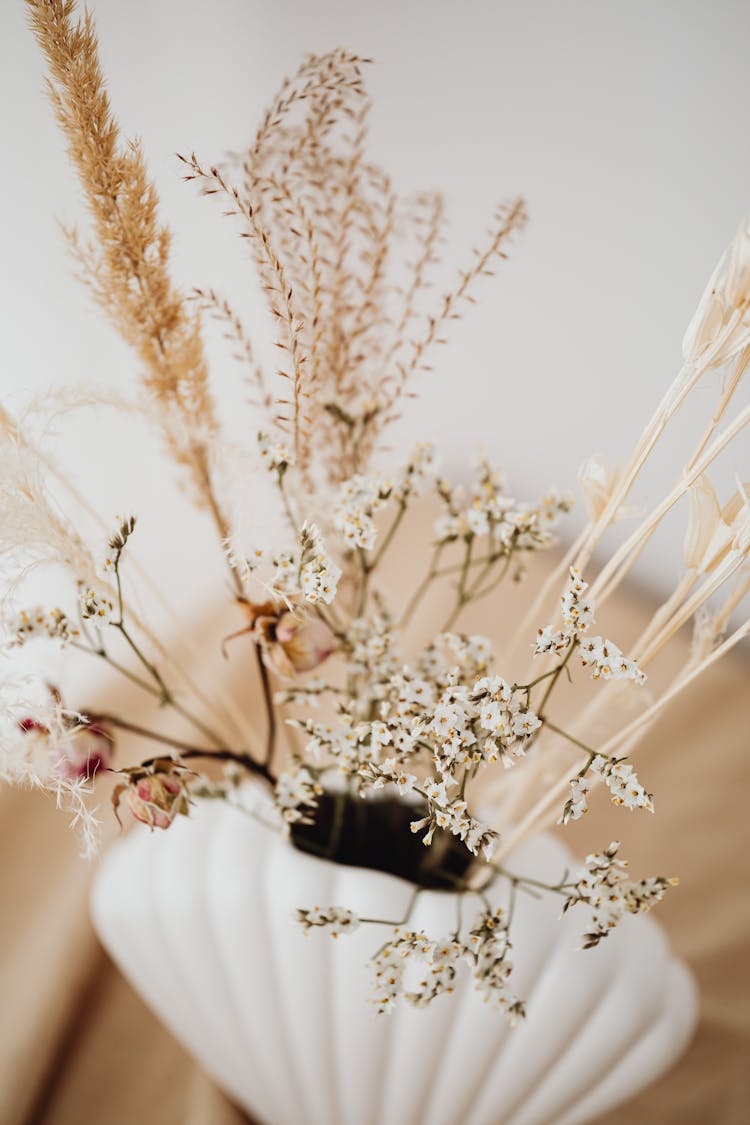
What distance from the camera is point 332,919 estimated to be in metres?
0.37

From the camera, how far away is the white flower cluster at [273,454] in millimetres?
361

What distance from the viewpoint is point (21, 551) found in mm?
353

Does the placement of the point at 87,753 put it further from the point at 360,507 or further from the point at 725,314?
the point at 725,314

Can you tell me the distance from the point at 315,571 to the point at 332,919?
0.54 feet

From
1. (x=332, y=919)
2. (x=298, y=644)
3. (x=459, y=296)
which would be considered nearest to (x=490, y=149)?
(x=459, y=296)

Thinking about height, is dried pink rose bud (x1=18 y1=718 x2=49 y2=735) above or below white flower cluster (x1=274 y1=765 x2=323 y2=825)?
below

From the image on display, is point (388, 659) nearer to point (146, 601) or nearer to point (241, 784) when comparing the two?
point (241, 784)

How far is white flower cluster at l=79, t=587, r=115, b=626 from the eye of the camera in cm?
33

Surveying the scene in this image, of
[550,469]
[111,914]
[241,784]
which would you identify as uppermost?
[550,469]

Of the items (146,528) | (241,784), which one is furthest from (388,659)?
(146,528)

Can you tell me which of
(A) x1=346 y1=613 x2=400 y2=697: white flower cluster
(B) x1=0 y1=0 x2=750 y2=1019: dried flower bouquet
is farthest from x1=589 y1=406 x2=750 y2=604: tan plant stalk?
(A) x1=346 y1=613 x2=400 y2=697: white flower cluster

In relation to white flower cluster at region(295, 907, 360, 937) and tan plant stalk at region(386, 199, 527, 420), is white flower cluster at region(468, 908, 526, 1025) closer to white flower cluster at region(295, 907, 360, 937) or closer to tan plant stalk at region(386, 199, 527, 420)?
white flower cluster at region(295, 907, 360, 937)

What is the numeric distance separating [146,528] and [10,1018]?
40 centimetres

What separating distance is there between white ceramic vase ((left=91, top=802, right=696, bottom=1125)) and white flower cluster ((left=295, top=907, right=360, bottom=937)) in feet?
0.26
